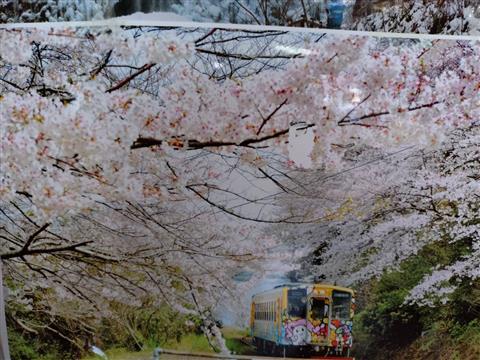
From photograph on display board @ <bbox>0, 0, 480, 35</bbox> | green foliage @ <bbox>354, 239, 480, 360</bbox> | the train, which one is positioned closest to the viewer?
photograph on display board @ <bbox>0, 0, 480, 35</bbox>

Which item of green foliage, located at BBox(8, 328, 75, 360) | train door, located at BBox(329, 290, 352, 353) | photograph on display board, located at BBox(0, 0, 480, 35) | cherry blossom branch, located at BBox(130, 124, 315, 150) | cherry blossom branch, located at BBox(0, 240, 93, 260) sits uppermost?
photograph on display board, located at BBox(0, 0, 480, 35)

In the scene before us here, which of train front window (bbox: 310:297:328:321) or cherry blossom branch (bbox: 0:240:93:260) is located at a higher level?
cherry blossom branch (bbox: 0:240:93:260)

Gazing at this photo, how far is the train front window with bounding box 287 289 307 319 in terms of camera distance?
244cm

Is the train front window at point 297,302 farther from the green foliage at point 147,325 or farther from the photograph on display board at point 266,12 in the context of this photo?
the photograph on display board at point 266,12

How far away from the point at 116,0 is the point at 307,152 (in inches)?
33.2

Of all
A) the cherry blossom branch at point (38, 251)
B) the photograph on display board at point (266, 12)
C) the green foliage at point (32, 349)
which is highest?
the photograph on display board at point (266, 12)

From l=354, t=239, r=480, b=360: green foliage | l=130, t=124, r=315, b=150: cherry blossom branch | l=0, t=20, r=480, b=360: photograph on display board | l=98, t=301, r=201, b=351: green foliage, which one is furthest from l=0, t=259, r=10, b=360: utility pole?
l=354, t=239, r=480, b=360: green foliage

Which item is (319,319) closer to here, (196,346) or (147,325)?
(196,346)

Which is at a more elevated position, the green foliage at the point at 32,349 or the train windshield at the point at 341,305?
the train windshield at the point at 341,305

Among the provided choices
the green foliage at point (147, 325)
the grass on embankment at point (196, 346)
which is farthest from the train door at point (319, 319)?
the green foliage at point (147, 325)

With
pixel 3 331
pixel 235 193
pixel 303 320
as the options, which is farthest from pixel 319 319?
pixel 3 331

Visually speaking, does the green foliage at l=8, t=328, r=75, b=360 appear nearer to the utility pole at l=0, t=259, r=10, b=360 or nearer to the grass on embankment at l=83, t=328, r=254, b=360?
the utility pole at l=0, t=259, r=10, b=360

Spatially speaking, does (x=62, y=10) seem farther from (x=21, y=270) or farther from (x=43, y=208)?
(x=21, y=270)

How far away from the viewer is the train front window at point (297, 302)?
8.01ft
